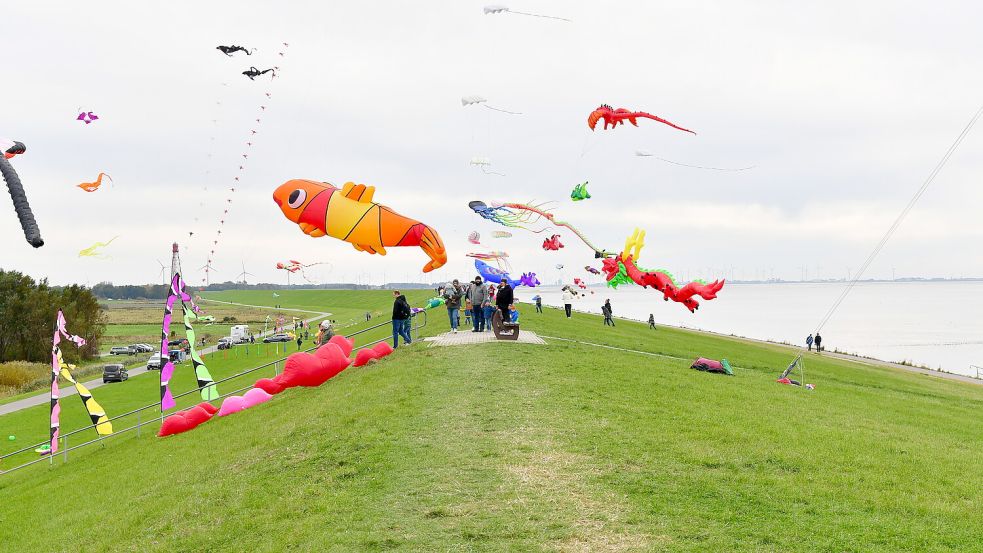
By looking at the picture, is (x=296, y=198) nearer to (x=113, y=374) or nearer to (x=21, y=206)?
(x=21, y=206)

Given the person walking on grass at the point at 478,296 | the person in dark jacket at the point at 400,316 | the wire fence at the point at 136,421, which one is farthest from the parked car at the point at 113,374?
the person walking on grass at the point at 478,296

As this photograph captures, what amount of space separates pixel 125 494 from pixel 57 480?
6370 mm

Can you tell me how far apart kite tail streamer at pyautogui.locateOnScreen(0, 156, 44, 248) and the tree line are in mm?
73347

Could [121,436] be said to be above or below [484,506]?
below

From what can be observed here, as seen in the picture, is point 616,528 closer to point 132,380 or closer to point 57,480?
point 57,480

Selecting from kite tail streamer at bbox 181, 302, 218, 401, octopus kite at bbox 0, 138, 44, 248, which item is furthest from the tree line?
octopus kite at bbox 0, 138, 44, 248

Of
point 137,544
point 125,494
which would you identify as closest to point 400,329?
point 125,494

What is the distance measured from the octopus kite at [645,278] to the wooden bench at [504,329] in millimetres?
4818

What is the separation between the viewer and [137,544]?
11305 millimetres

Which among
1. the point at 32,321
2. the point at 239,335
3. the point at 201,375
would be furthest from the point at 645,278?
the point at 32,321

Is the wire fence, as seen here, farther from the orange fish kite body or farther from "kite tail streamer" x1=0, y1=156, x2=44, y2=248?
"kite tail streamer" x1=0, y1=156, x2=44, y2=248

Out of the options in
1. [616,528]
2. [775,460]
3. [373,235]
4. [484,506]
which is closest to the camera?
[616,528]

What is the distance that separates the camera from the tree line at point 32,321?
6662cm

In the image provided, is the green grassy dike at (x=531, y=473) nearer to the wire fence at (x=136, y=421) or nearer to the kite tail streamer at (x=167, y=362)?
the wire fence at (x=136, y=421)
